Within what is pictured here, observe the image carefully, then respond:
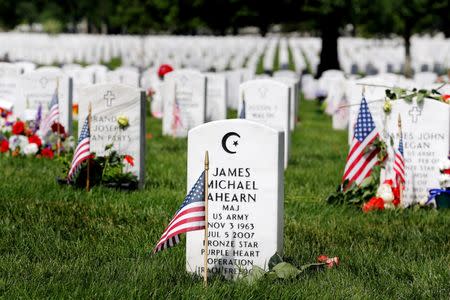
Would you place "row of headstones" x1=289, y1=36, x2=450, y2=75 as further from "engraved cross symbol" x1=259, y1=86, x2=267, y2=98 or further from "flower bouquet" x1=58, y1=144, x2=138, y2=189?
"flower bouquet" x1=58, y1=144, x2=138, y2=189

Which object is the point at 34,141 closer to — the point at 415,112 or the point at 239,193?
the point at 415,112

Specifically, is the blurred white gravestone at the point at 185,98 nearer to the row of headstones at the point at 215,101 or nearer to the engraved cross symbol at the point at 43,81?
the row of headstones at the point at 215,101

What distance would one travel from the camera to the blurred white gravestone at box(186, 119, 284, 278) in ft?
22.8

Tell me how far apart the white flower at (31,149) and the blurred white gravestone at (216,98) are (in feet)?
20.4

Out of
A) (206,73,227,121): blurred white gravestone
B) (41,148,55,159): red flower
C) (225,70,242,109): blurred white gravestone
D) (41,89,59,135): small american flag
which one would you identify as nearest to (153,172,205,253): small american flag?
(41,89,59,135): small american flag

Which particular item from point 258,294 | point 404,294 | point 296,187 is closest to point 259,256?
point 258,294

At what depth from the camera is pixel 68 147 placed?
12836 mm

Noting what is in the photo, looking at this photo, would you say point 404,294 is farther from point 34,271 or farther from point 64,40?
point 64,40

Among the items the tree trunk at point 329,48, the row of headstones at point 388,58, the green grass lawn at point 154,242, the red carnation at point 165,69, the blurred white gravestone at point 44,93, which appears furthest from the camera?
the row of headstones at point 388,58

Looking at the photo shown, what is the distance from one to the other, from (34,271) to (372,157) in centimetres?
462

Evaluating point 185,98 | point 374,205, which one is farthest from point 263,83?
point 374,205

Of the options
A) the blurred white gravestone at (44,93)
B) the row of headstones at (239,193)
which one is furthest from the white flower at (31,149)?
the row of headstones at (239,193)

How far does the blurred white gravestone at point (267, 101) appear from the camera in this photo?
1362 centimetres

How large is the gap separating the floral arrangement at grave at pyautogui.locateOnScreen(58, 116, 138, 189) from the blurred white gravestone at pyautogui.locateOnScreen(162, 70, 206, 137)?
5985mm
